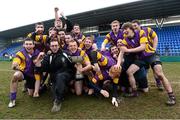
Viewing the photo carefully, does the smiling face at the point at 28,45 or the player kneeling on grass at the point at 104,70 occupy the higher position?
the smiling face at the point at 28,45

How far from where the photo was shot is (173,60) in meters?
19.4

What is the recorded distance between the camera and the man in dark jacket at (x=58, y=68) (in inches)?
218

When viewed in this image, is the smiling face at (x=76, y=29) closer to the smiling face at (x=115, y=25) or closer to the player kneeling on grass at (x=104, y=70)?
the smiling face at (x=115, y=25)

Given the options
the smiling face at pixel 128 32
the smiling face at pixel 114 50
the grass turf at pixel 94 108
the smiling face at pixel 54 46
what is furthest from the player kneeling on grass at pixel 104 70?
the smiling face at pixel 54 46

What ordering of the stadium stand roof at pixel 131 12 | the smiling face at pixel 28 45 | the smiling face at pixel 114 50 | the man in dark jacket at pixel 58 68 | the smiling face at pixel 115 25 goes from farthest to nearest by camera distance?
1. the stadium stand roof at pixel 131 12
2. the smiling face at pixel 115 25
3. the smiling face at pixel 114 50
4. the smiling face at pixel 28 45
5. the man in dark jacket at pixel 58 68

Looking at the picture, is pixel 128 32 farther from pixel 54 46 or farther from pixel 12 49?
pixel 12 49

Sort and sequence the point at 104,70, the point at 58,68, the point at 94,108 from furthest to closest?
the point at 104,70
the point at 58,68
the point at 94,108

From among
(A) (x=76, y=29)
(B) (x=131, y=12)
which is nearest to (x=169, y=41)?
(B) (x=131, y=12)

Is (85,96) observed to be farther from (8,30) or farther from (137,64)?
(8,30)

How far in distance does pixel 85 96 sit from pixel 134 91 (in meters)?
1.23

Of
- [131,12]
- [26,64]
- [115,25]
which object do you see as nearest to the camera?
[26,64]

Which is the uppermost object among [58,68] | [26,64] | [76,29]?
[76,29]

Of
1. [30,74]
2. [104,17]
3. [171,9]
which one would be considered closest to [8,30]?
[104,17]

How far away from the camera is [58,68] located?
5.87 meters
